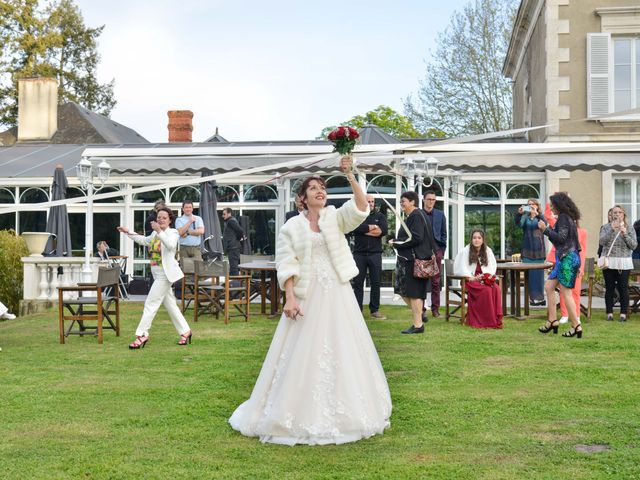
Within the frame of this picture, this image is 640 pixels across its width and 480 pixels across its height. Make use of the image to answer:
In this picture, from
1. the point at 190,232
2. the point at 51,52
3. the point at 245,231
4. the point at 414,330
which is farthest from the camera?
the point at 51,52

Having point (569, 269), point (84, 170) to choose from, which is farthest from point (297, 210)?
point (569, 269)

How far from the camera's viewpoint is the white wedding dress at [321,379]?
511 centimetres

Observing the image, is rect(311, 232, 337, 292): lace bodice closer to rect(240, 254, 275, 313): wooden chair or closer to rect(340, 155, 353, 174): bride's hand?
rect(340, 155, 353, 174): bride's hand

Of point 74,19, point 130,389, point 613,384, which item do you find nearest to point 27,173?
point 130,389

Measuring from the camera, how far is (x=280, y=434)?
16.8 feet

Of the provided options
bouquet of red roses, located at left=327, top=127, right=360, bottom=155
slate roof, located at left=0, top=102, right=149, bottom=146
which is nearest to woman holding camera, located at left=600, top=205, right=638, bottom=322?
bouquet of red roses, located at left=327, top=127, right=360, bottom=155

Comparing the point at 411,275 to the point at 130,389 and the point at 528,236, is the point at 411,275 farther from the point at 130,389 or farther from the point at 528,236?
the point at 130,389

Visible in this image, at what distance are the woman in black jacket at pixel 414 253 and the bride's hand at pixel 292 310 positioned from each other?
4.89 meters

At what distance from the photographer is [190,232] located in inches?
501

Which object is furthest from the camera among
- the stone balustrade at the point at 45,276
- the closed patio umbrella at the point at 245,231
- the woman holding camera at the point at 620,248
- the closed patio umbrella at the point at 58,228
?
the closed patio umbrella at the point at 245,231

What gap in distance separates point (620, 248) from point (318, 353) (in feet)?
25.9

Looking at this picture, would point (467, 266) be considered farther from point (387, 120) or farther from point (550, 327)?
point (387, 120)

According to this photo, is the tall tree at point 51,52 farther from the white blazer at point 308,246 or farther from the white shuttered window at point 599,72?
the white blazer at point 308,246

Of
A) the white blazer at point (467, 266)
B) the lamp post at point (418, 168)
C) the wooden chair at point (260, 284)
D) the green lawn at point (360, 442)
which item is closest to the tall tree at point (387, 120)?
the lamp post at point (418, 168)
